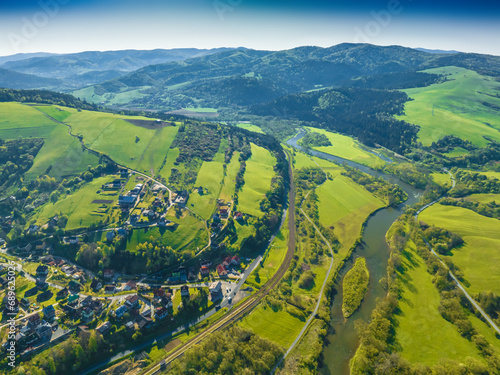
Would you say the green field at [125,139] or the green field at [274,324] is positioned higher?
the green field at [125,139]

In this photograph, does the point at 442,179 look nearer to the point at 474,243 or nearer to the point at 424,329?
the point at 474,243

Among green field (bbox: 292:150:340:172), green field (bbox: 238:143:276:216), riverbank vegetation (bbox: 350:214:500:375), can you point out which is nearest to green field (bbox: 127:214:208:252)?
green field (bbox: 238:143:276:216)

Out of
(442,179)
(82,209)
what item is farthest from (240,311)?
(442,179)

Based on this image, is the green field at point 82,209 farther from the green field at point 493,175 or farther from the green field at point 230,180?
the green field at point 493,175

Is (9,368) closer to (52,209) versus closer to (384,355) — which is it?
(52,209)

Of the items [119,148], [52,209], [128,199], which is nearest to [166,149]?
[119,148]

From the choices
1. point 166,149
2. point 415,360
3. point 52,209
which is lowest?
point 415,360

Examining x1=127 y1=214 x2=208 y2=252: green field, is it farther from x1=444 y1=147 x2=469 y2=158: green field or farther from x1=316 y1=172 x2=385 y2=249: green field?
x1=444 y1=147 x2=469 y2=158: green field

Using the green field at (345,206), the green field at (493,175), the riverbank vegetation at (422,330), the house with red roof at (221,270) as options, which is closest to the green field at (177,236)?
the house with red roof at (221,270)
